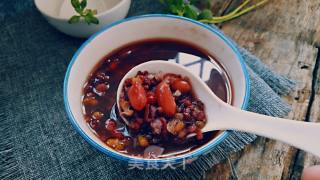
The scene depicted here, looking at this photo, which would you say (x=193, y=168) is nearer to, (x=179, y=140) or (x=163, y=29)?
(x=179, y=140)

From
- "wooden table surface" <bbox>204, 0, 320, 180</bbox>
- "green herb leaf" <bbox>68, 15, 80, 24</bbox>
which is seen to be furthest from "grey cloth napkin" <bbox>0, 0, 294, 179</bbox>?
"green herb leaf" <bbox>68, 15, 80, 24</bbox>

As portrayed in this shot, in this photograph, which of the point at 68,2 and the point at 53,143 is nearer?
the point at 53,143

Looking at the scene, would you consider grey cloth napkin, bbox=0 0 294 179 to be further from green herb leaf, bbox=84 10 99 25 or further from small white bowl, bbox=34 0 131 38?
green herb leaf, bbox=84 10 99 25

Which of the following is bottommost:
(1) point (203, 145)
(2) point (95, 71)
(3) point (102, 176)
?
(3) point (102, 176)

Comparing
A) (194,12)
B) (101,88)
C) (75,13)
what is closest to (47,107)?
(101,88)

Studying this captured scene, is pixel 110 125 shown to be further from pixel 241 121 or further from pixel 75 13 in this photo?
pixel 75 13

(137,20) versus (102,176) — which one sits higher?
(137,20)

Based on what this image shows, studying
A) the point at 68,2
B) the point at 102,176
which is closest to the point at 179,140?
the point at 102,176
